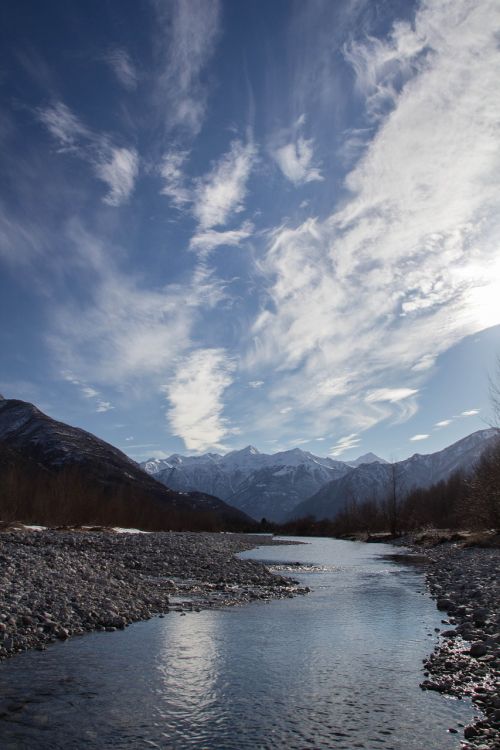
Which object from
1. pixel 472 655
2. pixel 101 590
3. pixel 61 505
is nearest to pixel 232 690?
pixel 472 655

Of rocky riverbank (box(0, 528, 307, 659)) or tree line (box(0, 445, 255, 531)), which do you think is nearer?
rocky riverbank (box(0, 528, 307, 659))

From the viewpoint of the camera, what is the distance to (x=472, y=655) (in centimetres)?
1219

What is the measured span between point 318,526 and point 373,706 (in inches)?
7476

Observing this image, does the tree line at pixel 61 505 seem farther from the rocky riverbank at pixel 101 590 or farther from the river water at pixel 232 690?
the river water at pixel 232 690

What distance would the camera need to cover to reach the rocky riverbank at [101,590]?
46.6 feet

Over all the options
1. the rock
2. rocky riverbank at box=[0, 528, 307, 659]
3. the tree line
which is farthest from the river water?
the tree line

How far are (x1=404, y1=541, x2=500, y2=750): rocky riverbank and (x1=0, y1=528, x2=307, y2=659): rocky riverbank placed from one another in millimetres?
7700

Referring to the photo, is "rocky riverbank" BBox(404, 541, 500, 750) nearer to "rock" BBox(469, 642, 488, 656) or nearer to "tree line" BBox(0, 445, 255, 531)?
"rock" BBox(469, 642, 488, 656)

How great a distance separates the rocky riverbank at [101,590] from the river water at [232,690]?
911 millimetres

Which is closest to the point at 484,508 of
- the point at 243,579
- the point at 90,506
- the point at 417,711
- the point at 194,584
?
the point at 243,579

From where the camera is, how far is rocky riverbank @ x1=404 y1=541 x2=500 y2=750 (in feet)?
28.1

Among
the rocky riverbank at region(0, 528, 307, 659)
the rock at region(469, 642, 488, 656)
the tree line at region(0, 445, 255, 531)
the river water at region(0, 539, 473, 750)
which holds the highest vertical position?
the tree line at region(0, 445, 255, 531)

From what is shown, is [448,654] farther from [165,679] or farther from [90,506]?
[90,506]

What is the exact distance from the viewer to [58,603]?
16.1 metres
